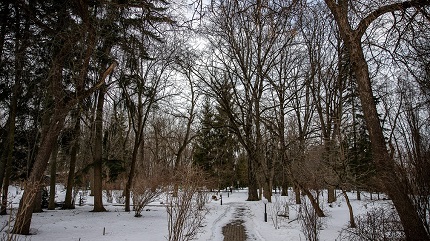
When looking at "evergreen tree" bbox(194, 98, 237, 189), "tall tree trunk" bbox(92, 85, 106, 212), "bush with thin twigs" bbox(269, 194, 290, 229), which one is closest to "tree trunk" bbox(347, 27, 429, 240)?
"bush with thin twigs" bbox(269, 194, 290, 229)

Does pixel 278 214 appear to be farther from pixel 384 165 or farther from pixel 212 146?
pixel 212 146

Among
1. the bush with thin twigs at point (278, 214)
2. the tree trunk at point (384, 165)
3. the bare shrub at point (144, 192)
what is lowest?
the bush with thin twigs at point (278, 214)

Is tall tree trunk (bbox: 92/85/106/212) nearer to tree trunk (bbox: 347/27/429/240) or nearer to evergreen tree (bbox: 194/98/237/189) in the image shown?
tree trunk (bbox: 347/27/429/240)

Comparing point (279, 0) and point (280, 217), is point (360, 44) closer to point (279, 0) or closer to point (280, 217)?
point (279, 0)

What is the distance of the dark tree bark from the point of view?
586 centimetres

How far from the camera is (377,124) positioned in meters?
7.20

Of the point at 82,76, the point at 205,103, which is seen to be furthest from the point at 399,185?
the point at 205,103

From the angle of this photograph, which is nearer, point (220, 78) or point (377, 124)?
point (377, 124)

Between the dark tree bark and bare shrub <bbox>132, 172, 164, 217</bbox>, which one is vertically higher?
the dark tree bark

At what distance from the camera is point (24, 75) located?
37.3 ft

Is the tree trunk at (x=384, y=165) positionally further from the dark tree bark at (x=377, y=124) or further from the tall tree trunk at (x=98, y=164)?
the tall tree trunk at (x=98, y=164)

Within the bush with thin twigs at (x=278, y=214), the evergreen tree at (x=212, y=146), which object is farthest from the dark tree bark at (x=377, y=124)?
the evergreen tree at (x=212, y=146)

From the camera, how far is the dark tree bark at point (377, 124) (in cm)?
586

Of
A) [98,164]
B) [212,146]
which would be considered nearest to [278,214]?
[98,164]
